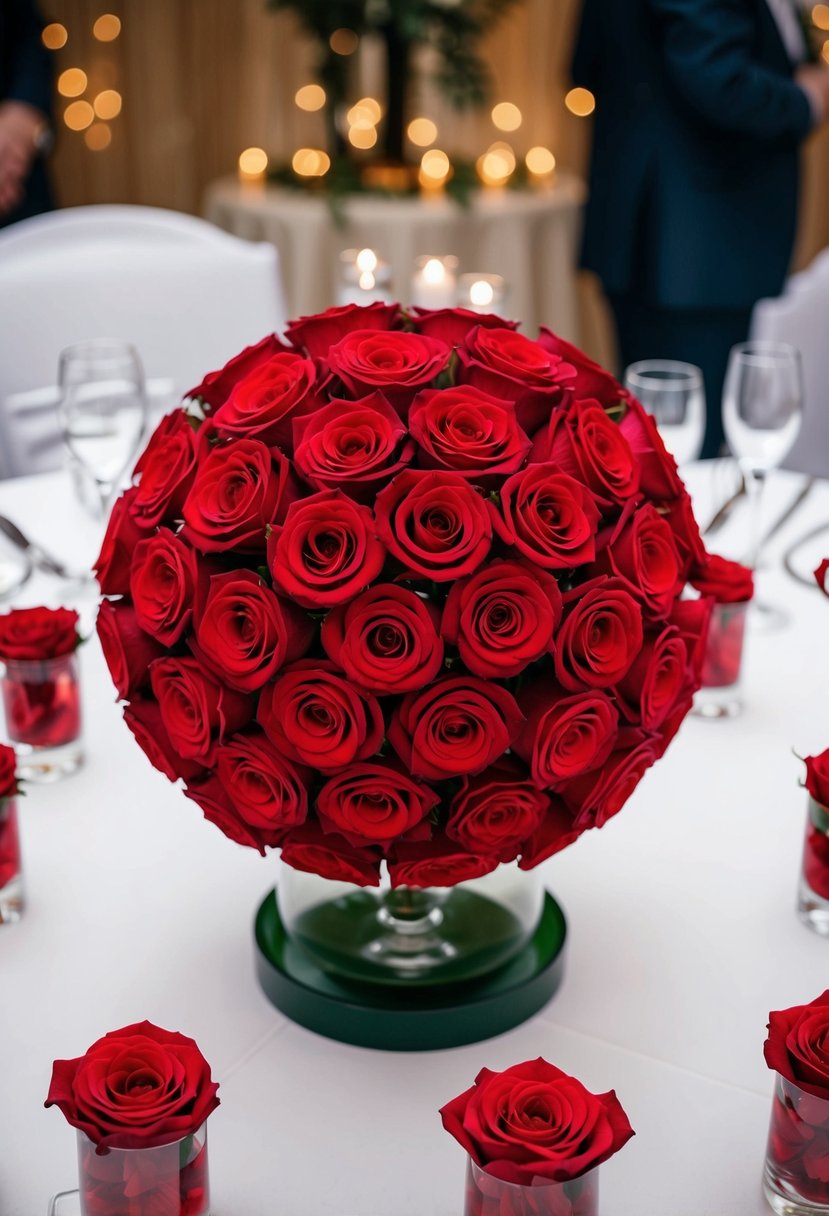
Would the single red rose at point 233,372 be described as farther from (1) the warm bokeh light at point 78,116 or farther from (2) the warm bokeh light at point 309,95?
(1) the warm bokeh light at point 78,116

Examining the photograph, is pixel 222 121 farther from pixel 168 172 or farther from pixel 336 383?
pixel 336 383

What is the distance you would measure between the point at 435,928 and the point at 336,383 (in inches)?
12.7

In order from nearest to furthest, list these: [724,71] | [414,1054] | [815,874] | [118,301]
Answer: [414,1054] → [815,874] → [118,301] → [724,71]

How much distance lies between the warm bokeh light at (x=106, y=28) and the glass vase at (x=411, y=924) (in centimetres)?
423

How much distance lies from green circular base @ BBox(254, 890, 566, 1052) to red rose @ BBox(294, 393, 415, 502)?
288mm

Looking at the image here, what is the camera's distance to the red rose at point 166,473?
2.42 ft

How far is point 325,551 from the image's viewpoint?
670 mm

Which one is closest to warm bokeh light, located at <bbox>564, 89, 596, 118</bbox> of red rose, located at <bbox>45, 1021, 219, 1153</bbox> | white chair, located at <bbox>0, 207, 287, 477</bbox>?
white chair, located at <bbox>0, 207, 287, 477</bbox>

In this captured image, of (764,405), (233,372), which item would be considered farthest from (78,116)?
(233,372)

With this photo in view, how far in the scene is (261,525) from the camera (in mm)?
689

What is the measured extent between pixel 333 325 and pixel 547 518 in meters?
0.20

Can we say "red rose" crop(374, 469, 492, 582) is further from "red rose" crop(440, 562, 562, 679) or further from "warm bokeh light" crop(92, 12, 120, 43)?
"warm bokeh light" crop(92, 12, 120, 43)

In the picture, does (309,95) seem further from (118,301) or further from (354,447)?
(354,447)

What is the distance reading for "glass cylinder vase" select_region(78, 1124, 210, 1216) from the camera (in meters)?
0.58
